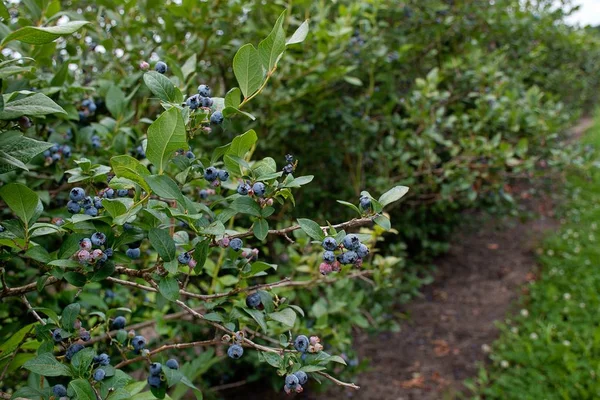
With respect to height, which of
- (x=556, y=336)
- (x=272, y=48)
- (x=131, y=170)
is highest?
(x=272, y=48)

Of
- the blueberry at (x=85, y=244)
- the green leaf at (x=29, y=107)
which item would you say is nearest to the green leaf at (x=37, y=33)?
the green leaf at (x=29, y=107)

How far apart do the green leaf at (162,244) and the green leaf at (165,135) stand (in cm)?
13

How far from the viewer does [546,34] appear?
14.4 feet

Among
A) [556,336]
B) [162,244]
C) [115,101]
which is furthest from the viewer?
[556,336]

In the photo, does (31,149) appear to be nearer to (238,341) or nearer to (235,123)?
(238,341)

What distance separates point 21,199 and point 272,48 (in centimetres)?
49

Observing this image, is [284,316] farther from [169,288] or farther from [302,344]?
[169,288]

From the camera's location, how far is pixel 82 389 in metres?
0.87

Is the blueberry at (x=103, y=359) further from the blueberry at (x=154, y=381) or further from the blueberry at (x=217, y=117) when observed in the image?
the blueberry at (x=217, y=117)

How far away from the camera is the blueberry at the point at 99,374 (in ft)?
3.06

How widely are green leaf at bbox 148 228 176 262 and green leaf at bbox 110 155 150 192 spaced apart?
0.08 m

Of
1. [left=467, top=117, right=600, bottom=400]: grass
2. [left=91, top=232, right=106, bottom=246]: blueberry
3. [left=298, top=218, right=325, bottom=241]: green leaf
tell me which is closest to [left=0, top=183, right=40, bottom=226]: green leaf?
[left=91, top=232, right=106, bottom=246]: blueberry

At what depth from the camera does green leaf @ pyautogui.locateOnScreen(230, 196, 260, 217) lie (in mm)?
926

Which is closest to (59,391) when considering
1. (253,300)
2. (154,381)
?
(154,381)
